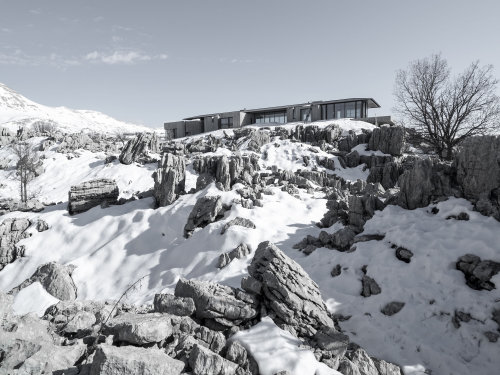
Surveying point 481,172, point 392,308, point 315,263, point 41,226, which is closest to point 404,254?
point 392,308

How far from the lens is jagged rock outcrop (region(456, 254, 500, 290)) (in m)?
9.19

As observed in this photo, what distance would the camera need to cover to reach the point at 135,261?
Result: 57.2 feet

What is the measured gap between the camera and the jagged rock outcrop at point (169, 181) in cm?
2148

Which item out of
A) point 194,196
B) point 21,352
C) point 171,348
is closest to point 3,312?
point 21,352

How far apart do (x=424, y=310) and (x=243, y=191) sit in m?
13.6

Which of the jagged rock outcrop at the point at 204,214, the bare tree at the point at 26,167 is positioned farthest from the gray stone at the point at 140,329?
the bare tree at the point at 26,167

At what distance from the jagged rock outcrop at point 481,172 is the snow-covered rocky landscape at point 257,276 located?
50mm

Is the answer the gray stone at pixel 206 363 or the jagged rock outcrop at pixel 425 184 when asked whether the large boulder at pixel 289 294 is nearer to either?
the gray stone at pixel 206 363

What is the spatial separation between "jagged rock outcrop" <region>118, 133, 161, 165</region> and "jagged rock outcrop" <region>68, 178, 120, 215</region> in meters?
15.9

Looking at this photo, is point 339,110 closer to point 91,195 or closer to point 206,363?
point 91,195

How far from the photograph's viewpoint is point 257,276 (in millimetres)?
9367

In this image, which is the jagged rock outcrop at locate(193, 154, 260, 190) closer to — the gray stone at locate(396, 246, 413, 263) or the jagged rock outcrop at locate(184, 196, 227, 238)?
the jagged rock outcrop at locate(184, 196, 227, 238)

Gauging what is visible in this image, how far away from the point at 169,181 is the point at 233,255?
9.39 m

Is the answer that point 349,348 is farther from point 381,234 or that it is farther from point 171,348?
point 381,234
